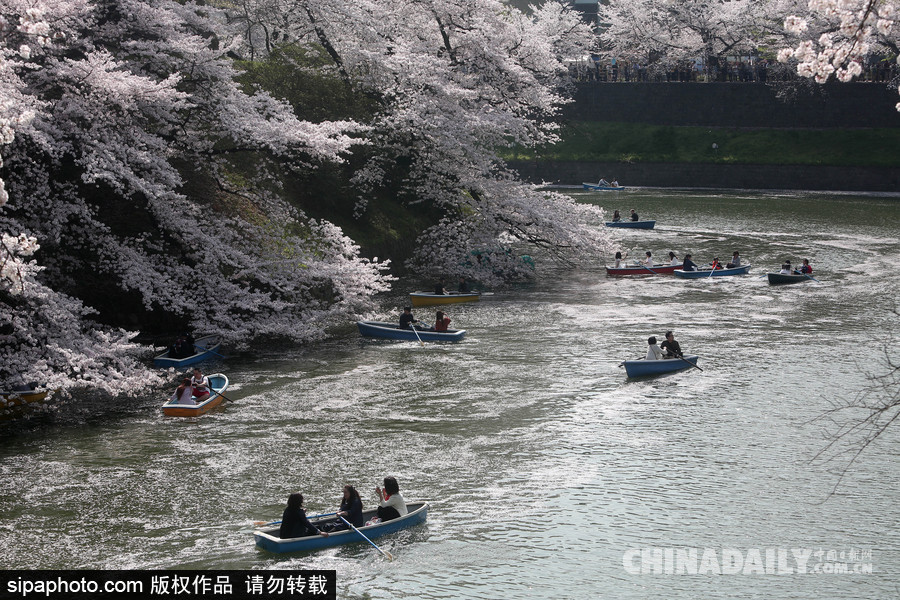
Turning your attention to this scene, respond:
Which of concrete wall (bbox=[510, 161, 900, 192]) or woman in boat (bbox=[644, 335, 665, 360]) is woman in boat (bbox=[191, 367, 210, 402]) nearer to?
woman in boat (bbox=[644, 335, 665, 360])

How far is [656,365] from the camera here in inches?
1017

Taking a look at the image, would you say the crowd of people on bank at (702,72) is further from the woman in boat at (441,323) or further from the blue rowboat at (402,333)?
the blue rowboat at (402,333)

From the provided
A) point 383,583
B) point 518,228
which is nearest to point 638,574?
point 383,583

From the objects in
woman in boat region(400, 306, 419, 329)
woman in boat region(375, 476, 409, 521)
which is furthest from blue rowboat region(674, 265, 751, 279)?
woman in boat region(375, 476, 409, 521)

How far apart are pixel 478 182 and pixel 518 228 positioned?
2.56 metres

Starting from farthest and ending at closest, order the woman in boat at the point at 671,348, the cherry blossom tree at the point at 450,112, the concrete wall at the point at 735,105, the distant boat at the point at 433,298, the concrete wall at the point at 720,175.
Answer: the concrete wall at the point at 735,105
the concrete wall at the point at 720,175
the cherry blossom tree at the point at 450,112
the distant boat at the point at 433,298
the woman in boat at the point at 671,348

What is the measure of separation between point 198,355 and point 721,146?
57.7 meters

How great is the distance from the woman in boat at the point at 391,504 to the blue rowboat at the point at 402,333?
13878 mm

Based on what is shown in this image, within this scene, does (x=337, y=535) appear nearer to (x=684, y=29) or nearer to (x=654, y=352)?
(x=654, y=352)

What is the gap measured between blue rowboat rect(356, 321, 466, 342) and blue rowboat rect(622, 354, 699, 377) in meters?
6.41

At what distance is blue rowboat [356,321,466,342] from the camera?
30109 millimetres

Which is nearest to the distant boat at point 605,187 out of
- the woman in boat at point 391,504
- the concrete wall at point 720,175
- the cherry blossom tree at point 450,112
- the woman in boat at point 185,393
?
the concrete wall at point 720,175

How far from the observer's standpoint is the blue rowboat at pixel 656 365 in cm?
2555

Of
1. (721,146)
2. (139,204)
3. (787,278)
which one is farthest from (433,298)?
(721,146)
